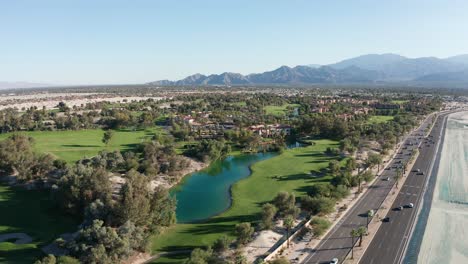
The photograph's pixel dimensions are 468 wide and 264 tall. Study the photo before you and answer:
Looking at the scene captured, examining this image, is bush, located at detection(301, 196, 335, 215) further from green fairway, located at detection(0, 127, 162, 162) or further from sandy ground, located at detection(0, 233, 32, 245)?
green fairway, located at detection(0, 127, 162, 162)

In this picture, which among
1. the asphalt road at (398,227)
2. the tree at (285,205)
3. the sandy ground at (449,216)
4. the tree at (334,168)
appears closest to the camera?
the asphalt road at (398,227)

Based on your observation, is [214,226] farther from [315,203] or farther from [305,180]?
[305,180]

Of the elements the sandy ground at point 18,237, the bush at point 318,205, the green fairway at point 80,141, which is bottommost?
the sandy ground at point 18,237

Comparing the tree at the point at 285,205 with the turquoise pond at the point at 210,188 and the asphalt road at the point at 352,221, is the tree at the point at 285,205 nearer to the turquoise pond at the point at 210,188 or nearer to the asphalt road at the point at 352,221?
the asphalt road at the point at 352,221

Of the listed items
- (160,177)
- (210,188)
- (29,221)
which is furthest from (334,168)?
(29,221)

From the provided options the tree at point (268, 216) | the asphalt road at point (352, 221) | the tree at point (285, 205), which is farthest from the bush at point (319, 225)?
the tree at point (268, 216)

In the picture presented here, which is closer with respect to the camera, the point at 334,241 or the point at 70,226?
the point at 334,241

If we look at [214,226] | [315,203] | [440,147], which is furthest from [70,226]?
[440,147]
